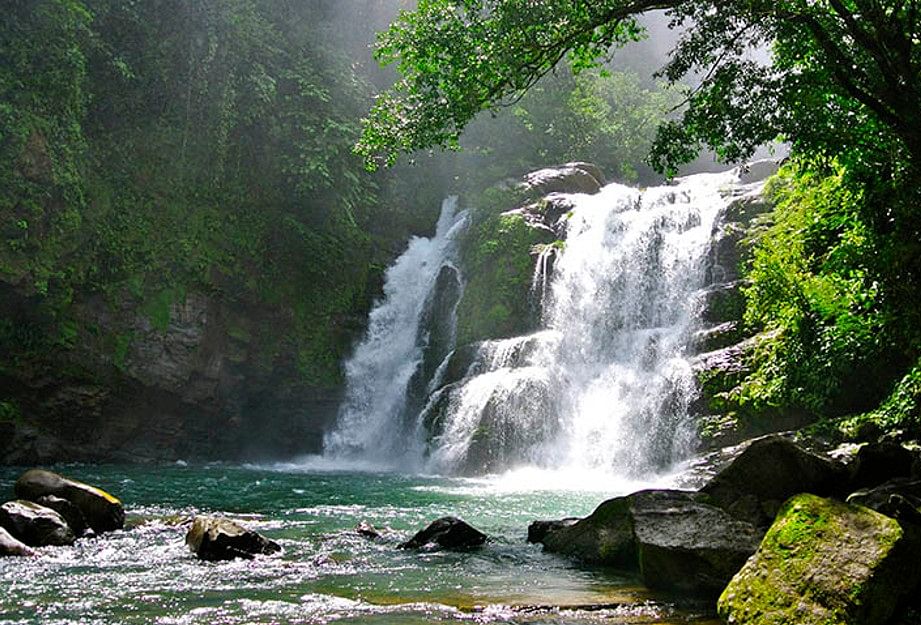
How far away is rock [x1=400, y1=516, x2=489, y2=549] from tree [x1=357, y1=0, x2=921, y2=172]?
212 inches

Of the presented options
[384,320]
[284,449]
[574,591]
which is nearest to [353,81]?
[384,320]

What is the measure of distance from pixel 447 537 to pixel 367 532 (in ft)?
4.87

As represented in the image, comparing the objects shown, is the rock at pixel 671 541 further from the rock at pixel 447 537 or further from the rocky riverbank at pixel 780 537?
the rock at pixel 447 537

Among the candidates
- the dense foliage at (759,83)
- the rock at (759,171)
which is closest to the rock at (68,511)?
the dense foliage at (759,83)

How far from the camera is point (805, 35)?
30.5 feet

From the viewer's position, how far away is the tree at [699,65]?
891cm

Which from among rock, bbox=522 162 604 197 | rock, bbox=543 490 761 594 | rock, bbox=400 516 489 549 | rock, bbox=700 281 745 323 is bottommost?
rock, bbox=400 516 489 549

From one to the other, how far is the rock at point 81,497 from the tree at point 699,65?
6702mm

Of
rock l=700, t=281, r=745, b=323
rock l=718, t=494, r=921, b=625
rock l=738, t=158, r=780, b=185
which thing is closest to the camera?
rock l=718, t=494, r=921, b=625

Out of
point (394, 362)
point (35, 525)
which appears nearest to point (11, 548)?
point (35, 525)

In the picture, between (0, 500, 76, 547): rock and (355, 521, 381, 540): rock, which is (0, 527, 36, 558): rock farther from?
(355, 521, 381, 540): rock

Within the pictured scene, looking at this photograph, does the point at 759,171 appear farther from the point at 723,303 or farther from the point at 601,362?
the point at 601,362

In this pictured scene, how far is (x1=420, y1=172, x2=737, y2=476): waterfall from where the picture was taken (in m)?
19.8

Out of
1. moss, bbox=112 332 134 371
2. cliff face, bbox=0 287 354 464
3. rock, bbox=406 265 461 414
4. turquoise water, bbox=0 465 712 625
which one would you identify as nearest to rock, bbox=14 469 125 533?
turquoise water, bbox=0 465 712 625
